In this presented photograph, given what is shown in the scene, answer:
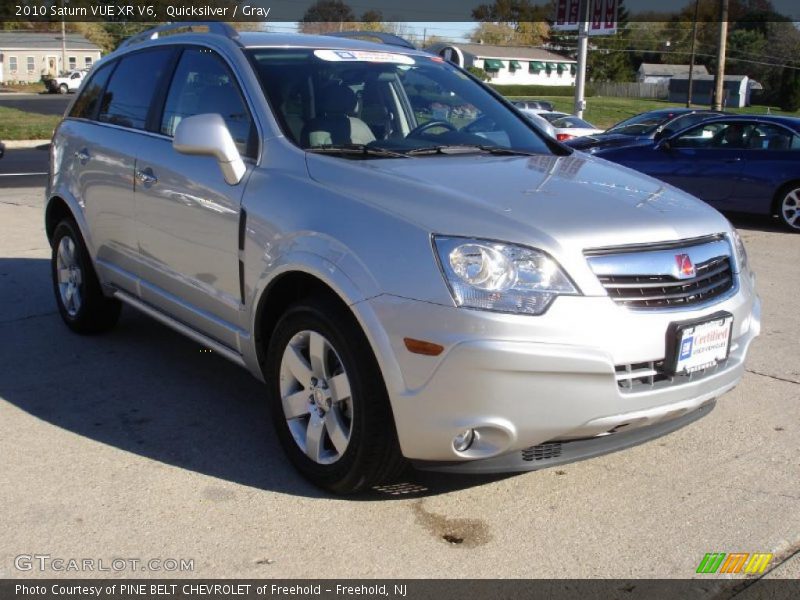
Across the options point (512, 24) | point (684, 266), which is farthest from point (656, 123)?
point (512, 24)

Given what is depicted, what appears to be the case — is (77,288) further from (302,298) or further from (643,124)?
(643,124)

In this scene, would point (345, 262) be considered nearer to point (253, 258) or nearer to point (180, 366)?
point (253, 258)

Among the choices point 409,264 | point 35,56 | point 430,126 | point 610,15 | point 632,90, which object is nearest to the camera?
point 409,264

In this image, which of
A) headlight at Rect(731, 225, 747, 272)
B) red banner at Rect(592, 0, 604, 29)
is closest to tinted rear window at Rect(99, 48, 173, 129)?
headlight at Rect(731, 225, 747, 272)

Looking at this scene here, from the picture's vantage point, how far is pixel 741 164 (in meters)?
11.5

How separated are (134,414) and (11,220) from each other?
6.76 meters

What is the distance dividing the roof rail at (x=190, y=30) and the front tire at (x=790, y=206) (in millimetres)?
8310

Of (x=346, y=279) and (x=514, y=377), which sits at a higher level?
(x=346, y=279)

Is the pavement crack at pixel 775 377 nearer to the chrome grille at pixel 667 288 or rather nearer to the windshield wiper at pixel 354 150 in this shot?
the chrome grille at pixel 667 288

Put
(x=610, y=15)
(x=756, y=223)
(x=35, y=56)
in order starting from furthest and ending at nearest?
(x=35, y=56) → (x=610, y=15) → (x=756, y=223)

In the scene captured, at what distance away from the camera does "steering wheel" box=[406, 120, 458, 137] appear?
440 centimetres

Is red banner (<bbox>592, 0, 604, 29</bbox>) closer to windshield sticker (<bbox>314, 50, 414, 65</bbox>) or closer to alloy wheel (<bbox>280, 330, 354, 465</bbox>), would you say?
windshield sticker (<bbox>314, 50, 414, 65</bbox>)

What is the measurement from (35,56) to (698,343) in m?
85.1

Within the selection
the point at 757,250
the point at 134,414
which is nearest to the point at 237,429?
the point at 134,414
